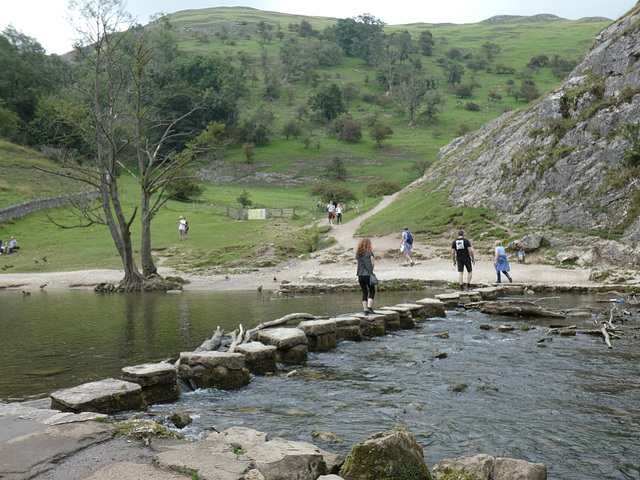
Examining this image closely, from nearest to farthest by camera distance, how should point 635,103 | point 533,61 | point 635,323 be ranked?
point 635,323 < point 635,103 < point 533,61

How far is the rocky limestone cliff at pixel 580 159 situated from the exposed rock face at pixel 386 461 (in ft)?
75.3

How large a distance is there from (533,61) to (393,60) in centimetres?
4466

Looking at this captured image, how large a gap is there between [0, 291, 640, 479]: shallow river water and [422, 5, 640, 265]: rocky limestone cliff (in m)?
16.8

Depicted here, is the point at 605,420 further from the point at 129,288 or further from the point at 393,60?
the point at 393,60

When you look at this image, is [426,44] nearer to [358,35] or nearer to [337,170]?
[358,35]

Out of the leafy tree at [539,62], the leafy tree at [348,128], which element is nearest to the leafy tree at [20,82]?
the leafy tree at [348,128]

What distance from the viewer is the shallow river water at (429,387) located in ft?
19.5

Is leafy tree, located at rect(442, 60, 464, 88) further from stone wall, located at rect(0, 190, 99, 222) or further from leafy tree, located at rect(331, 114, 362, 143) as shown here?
stone wall, located at rect(0, 190, 99, 222)

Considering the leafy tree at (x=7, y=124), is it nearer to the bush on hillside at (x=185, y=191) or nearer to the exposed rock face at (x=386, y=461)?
the bush on hillside at (x=185, y=191)

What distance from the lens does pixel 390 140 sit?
Result: 4124 inches

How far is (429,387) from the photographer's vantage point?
8.12 metres

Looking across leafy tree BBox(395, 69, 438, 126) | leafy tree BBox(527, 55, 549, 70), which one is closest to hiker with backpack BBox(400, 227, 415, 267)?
leafy tree BBox(395, 69, 438, 126)

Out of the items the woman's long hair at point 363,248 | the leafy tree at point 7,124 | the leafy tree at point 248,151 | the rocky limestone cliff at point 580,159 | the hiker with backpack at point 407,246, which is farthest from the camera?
the leafy tree at point 248,151

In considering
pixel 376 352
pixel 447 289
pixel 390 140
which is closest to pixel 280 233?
pixel 447 289
